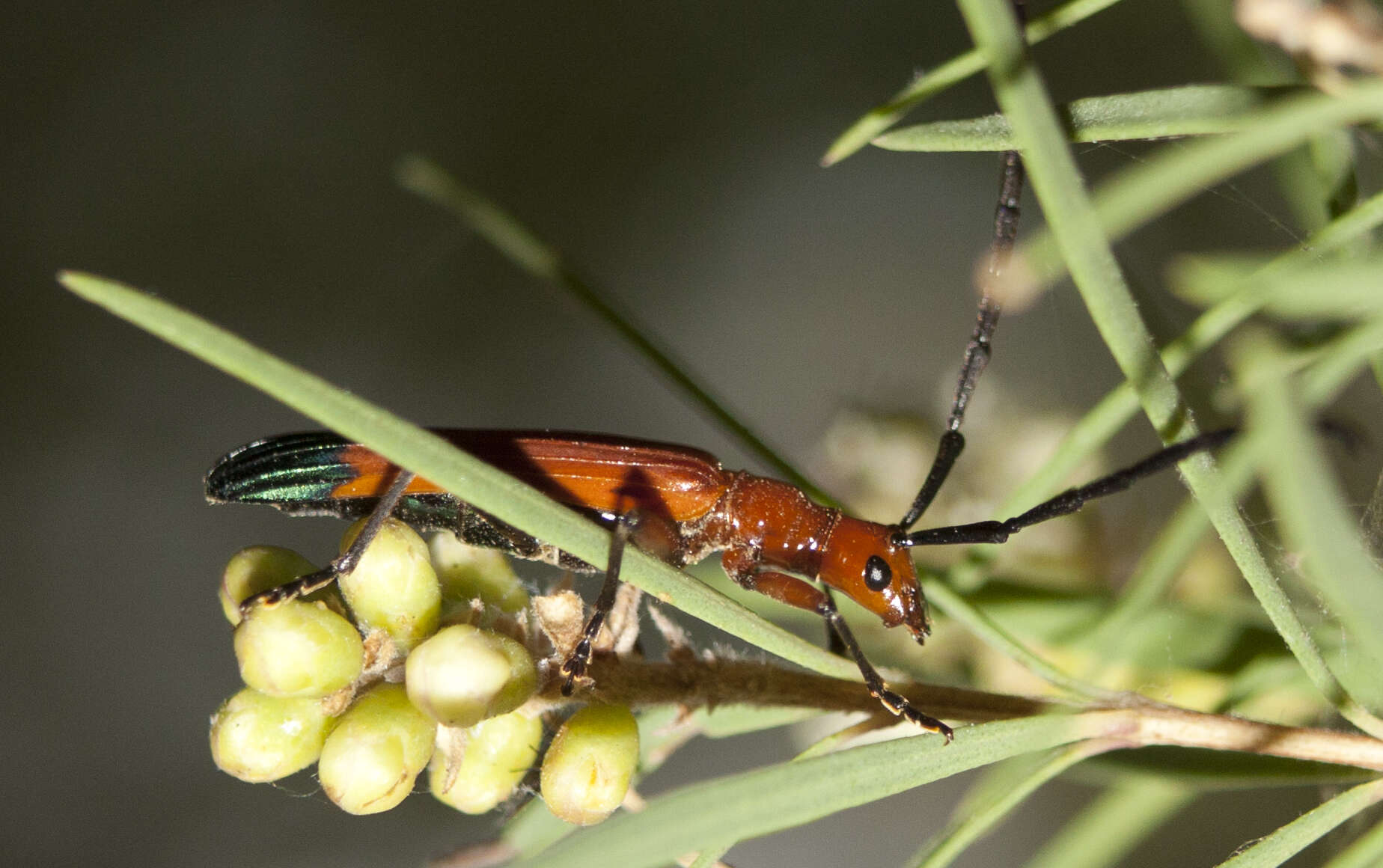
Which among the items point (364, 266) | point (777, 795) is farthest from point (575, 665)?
point (364, 266)

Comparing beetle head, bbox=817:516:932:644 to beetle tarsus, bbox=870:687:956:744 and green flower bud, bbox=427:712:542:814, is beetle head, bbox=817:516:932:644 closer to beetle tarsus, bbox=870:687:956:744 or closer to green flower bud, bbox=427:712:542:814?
beetle tarsus, bbox=870:687:956:744

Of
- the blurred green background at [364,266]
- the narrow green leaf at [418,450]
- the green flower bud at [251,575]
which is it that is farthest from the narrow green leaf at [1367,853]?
the blurred green background at [364,266]

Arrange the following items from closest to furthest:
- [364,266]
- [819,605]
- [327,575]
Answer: [327,575]
[819,605]
[364,266]

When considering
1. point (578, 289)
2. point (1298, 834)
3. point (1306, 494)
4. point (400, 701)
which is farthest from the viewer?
point (578, 289)

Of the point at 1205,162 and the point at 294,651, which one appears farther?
the point at 294,651

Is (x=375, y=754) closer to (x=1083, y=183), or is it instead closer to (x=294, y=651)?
(x=294, y=651)
